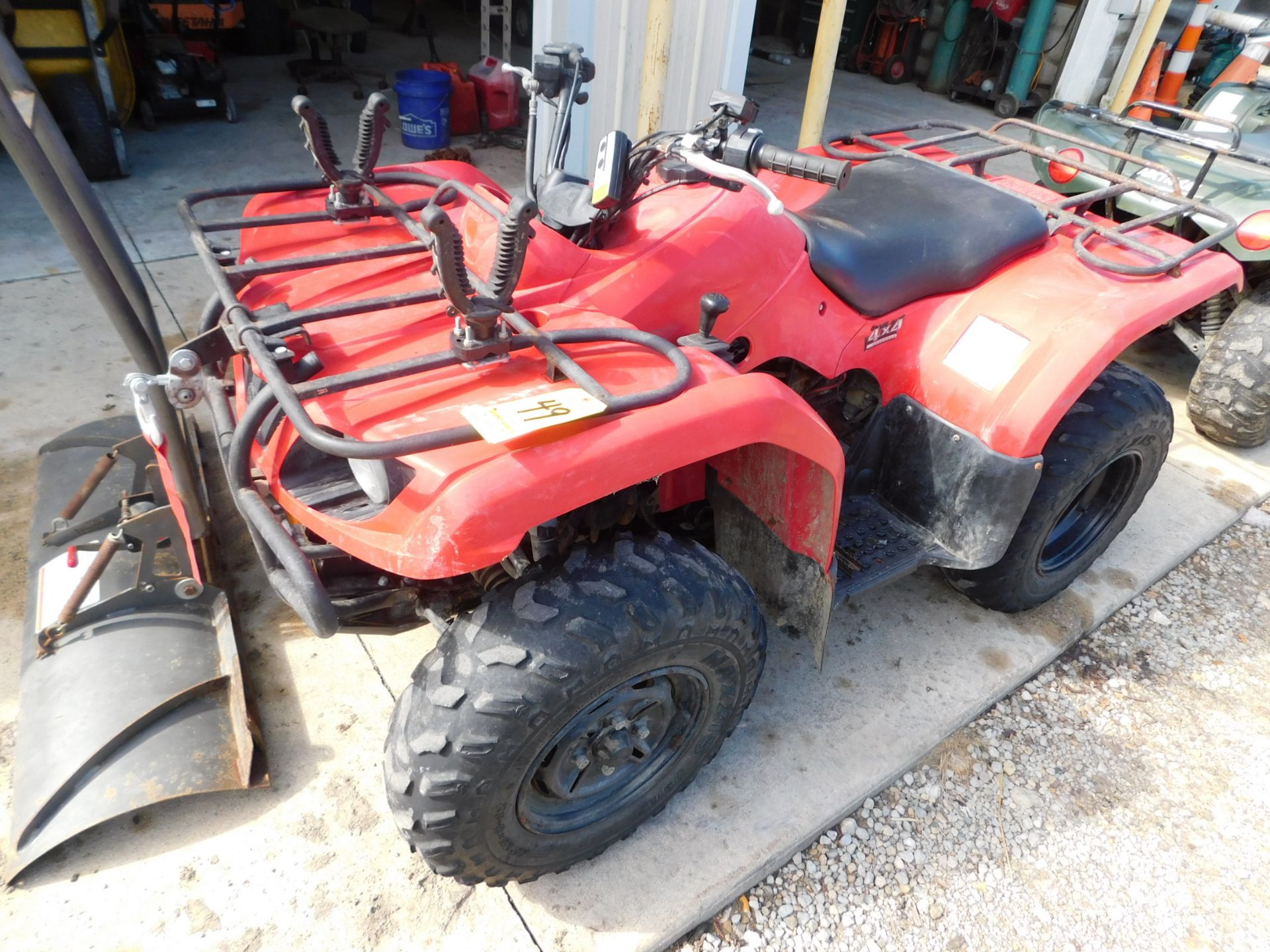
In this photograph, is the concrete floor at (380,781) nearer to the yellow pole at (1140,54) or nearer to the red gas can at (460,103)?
the red gas can at (460,103)

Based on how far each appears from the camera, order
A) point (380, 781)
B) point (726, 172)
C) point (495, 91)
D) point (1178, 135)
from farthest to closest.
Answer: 1. point (495, 91)
2. point (1178, 135)
3. point (380, 781)
4. point (726, 172)

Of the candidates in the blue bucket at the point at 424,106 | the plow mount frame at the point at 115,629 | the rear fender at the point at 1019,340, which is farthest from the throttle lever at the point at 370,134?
the blue bucket at the point at 424,106

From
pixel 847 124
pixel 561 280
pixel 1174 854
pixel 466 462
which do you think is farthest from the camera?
pixel 847 124

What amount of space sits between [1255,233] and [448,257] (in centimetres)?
350

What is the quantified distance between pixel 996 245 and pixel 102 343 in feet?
11.5

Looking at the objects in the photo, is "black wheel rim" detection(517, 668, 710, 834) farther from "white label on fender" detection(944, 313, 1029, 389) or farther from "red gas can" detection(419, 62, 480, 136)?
"red gas can" detection(419, 62, 480, 136)

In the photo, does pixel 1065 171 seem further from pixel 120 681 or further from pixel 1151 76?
pixel 1151 76

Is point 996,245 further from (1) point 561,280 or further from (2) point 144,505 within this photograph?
(2) point 144,505

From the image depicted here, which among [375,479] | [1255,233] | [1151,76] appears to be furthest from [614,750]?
[1151,76]

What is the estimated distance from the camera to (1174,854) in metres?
2.11

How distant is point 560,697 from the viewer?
1477 mm

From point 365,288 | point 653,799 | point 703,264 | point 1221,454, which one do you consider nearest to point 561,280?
point 703,264

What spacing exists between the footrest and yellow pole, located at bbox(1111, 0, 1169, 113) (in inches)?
255

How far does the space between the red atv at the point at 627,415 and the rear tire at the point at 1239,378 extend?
47.5 inches
